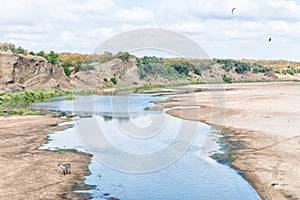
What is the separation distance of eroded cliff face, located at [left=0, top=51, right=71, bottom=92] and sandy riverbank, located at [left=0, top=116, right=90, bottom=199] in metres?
41.2

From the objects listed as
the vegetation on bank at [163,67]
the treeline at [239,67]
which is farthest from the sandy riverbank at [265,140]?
the treeline at [239,67]

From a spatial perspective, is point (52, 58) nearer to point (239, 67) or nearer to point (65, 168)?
point (239, 67)

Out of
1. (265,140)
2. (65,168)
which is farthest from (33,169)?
(265,140)

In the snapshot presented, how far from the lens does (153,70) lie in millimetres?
105375

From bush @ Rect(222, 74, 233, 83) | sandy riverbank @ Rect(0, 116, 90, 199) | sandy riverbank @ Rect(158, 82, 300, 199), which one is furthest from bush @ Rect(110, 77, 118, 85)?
sandy riverbank @ Rect(0, 116, 90, 199)

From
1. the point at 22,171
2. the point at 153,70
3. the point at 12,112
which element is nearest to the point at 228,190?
the point at 22,171

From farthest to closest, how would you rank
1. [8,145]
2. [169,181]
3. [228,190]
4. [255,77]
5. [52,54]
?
[255,77]
[52,54]
[8,145]
[169,181]
[228,190]

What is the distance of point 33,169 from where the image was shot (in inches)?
720

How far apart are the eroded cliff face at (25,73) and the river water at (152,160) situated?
36.1m

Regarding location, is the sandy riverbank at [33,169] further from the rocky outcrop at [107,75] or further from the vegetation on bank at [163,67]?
the rocky outcrop at [107,75]

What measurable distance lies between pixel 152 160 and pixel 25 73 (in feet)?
181

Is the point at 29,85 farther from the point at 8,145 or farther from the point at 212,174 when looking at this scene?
the point at 212,174

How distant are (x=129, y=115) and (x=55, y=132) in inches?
Answer: 432

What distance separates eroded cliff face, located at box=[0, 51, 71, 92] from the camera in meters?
67.7
